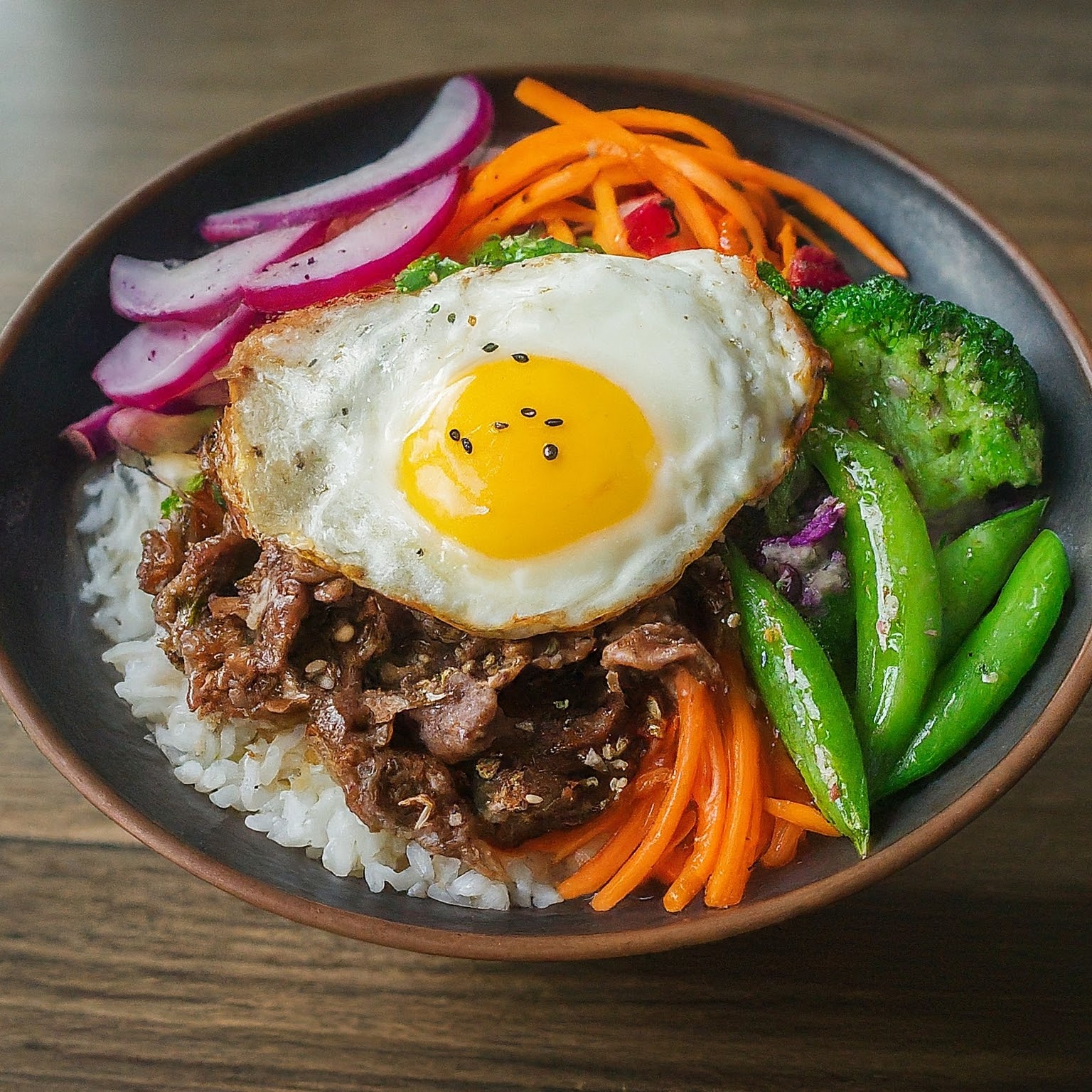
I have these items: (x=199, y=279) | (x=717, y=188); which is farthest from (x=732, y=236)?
(x=199, y=279)

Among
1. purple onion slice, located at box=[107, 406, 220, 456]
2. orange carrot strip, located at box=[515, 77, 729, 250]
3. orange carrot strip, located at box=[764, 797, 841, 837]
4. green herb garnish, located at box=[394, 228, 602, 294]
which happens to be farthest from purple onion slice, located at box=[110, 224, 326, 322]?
orange carrot strip, located at box=[764, 797, 841, 837]

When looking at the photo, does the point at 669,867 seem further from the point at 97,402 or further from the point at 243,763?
the point at 97,402

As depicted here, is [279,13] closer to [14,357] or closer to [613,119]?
[613,119]

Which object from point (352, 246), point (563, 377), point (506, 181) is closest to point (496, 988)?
point (563, 377)

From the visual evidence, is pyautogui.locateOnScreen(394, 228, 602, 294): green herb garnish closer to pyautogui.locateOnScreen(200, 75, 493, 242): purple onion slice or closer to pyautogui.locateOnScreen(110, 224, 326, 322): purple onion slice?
pyautogui.locateOnScreen(200, 75, 493, 242): purple onion slice

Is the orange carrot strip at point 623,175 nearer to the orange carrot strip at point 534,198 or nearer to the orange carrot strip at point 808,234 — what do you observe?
the orange carrot strip at point 534,198
